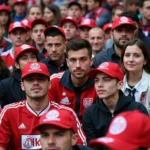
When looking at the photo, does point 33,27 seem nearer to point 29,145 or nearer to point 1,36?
point 1,36

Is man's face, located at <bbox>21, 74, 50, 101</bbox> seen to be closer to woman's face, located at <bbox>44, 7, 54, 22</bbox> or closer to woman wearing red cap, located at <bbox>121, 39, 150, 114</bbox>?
woman wearing red cap, located at <bbox>121, 39, 150, 114</bbox>

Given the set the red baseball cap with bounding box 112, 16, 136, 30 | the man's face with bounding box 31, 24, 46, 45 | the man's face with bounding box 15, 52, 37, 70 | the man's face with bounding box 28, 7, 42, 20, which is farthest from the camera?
the man's face with bounding box 28, 7, 42, 20

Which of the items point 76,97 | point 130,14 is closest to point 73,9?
point 130,14

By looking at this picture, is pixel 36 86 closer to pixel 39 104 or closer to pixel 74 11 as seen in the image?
pixel 39 104

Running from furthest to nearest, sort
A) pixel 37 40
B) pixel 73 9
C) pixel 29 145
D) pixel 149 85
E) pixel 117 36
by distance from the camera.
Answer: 1. pixel 73 9
2. pixel 37 40
3. pixel 117 36
4. pixel 149 85
5. pixel 29 145

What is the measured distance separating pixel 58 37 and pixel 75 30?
2299 millimetres

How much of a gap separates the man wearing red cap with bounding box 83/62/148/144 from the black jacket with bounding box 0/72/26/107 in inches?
54.2

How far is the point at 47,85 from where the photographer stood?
641 cm

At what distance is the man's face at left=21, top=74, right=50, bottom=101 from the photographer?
20.5 feet

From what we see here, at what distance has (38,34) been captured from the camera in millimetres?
10500

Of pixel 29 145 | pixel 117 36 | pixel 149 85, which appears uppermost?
pixel 117 36

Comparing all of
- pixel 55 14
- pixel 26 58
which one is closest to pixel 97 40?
pixel 26 58

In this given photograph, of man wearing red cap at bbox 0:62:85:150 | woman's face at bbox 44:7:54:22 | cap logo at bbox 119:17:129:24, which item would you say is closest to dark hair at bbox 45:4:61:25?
woman's face at bbox 44:7:54:22

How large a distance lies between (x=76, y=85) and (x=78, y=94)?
0.39 feet
